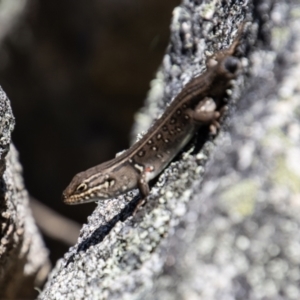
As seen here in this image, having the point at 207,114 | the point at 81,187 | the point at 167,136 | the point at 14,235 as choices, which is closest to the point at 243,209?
the point at 207,114

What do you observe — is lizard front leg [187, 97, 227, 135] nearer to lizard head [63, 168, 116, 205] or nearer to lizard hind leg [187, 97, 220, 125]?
lizard hind leg [187, 97, 220, 125]

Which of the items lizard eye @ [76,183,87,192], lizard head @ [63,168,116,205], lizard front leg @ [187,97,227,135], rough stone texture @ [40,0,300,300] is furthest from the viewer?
lizard eye @ [76,183,87,192]

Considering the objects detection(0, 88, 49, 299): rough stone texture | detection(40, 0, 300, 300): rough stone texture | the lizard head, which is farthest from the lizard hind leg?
detection(0, 88, 49, 299): rough stone texture

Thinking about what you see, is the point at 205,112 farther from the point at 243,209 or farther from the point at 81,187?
the point at 81,187

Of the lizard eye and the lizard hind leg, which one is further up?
the lizard hind leg

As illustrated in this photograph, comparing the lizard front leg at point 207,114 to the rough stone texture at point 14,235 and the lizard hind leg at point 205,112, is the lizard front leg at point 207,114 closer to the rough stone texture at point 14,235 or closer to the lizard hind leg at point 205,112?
the lizard hind leg at point 205,112

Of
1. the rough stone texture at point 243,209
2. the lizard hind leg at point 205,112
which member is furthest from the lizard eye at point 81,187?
the lizard hind leg at point 205,112

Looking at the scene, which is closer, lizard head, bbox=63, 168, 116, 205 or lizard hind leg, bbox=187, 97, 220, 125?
lizard hind leg, bbox=187, 97, 220, 125
